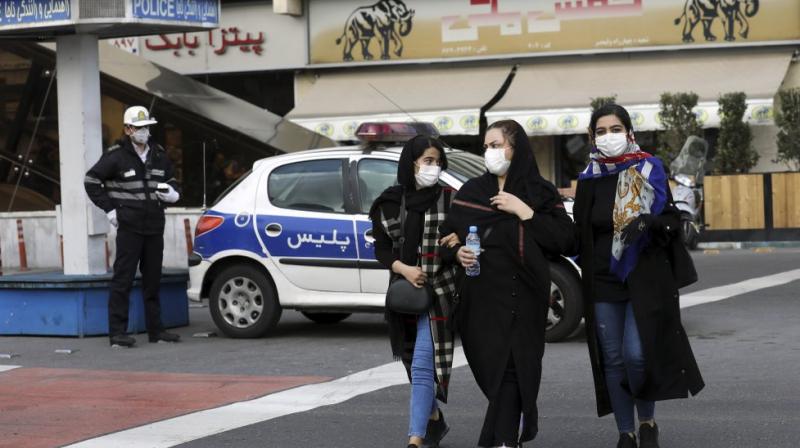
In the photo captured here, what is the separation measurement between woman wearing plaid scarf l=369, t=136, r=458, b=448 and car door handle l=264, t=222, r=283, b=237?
4677 mm

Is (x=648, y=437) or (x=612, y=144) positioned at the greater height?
(x=612, y=144)

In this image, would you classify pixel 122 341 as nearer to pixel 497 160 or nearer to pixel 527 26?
pixel 497 160

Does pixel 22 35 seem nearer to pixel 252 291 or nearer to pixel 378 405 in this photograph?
pixel 252 291

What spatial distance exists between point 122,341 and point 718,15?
685 inches

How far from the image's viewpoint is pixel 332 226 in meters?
11.4

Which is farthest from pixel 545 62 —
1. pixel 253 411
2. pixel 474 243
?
pixel 474 243

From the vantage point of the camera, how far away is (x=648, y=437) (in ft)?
21.9

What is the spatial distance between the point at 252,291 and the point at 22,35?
11.3ft

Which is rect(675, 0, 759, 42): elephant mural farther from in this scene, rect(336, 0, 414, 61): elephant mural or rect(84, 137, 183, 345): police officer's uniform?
rect(84, 137, 183, 345): police officer's uniform

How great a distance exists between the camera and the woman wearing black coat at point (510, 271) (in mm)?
6371

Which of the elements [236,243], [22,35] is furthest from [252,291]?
[22,35]

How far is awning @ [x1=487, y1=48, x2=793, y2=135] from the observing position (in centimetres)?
2469

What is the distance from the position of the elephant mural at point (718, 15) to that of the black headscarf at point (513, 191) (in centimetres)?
2054

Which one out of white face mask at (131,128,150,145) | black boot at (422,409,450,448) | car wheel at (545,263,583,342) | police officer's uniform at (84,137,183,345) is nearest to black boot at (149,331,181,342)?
police officer's uniform at (84,137,183,345)
